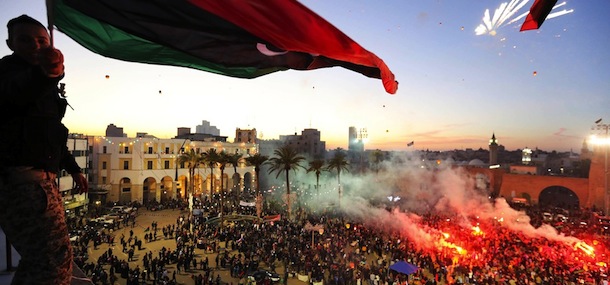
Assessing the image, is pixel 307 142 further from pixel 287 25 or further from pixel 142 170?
pixel 287 25

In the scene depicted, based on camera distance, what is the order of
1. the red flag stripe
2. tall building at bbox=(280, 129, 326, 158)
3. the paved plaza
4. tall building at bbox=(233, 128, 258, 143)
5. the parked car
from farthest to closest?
tall building at bbox=(280, 129, 326, 158) < tall building at bbox=(233, 128, 258, 143) < the paved plaza < the parked car < the red flag stripe

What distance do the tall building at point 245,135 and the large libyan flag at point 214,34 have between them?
82.6 meters

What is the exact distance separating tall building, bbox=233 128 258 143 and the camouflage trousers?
277ft

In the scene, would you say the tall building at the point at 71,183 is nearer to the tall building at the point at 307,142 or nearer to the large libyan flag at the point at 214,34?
the large libyan flag at the point at 214,34

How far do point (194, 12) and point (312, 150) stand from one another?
9932 cm

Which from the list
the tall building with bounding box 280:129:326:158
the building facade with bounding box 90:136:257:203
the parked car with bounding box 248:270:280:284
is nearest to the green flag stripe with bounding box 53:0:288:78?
the parked car with bounding box 248:270:280:284

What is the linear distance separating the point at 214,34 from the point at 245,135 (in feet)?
282

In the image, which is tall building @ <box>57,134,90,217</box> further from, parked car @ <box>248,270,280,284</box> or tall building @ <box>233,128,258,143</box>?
tall building @ <box>233,128,258,143</box>

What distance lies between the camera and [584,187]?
45188 millimetres

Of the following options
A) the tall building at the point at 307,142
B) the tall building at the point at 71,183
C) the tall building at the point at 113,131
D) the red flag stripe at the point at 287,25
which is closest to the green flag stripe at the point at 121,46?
the red flag stripe at the point at 287,25

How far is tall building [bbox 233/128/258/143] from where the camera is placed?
87.2 meters

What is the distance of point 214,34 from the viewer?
13.0ft

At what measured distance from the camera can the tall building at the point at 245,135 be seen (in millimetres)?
87188

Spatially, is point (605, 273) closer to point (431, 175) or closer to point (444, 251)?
point (444, 251)
